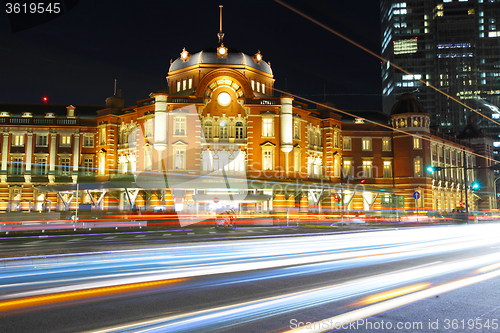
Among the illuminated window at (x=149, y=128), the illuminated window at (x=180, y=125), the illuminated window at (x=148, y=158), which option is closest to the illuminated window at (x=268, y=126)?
Result: the illuminated window at (x=180, y=125)

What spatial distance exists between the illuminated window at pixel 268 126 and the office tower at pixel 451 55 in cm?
8989

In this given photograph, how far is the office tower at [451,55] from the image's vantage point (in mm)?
120812

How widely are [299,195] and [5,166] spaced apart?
37.6 metres

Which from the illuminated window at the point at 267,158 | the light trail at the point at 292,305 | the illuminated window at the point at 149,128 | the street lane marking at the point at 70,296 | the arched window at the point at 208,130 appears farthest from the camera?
the illuminated window at the point at 149,128

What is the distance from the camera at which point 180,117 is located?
152 ft

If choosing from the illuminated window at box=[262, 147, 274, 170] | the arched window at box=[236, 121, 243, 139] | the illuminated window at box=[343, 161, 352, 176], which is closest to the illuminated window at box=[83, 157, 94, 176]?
the arched window at box=[236, 121, 243, 139]

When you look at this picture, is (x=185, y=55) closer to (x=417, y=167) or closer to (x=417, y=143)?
(x=417, y=143)

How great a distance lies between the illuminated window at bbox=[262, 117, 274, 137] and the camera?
47344 mm

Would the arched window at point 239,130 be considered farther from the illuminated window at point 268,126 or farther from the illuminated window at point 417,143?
the illuminated window at point 417,143

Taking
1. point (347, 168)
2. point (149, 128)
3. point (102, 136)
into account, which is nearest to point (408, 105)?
point (347, 168)

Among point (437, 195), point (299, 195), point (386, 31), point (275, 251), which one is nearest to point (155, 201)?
point (299, 195)

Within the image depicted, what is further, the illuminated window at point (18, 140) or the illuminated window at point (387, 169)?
the illuminated window at point (387, 169)

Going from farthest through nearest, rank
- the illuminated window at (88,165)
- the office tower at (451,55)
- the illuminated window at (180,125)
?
the office tower at (451,55) → the illuminated window at (88,165) → the illuminated window at (180,125)

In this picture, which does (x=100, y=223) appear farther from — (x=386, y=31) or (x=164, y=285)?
(x=386, y=31)
